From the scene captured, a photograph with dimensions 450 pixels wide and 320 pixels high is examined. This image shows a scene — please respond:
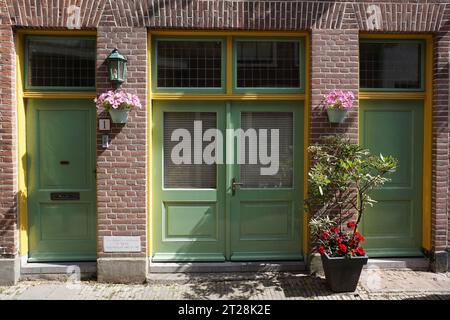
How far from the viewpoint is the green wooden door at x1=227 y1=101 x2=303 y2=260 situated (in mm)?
5703

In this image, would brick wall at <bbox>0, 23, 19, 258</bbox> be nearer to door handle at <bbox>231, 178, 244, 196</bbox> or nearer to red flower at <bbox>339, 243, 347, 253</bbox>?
door handle at <bbox>231, 178, 244, 196</bbox>

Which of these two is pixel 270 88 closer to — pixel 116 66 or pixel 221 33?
pixel 221 33

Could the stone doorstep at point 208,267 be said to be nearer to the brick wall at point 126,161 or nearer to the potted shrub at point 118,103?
the brick wall at point 126,161

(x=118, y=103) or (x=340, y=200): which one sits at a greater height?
(x=118, y=103)

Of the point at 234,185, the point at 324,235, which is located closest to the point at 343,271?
the point at 324,235

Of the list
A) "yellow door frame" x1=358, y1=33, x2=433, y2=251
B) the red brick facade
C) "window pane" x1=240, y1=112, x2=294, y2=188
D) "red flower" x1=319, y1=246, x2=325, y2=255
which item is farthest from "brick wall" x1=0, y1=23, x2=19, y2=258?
"yellow door frame" x1=358, y1=33, x2=433, y2=251

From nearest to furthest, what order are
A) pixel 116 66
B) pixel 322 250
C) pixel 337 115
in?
pixel 322 250
pixel 116 66
pixel 337 115

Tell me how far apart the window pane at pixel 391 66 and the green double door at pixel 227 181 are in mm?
1106

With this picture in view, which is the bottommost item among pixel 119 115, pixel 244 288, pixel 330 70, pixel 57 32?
pixel 244 288

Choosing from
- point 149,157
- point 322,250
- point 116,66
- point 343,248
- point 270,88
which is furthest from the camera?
point 270,88

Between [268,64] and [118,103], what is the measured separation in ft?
7.04

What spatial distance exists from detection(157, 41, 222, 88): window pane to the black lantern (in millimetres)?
544

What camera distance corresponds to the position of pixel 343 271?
498cm

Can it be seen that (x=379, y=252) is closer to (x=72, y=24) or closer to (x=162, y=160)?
(x=162, y=160)
